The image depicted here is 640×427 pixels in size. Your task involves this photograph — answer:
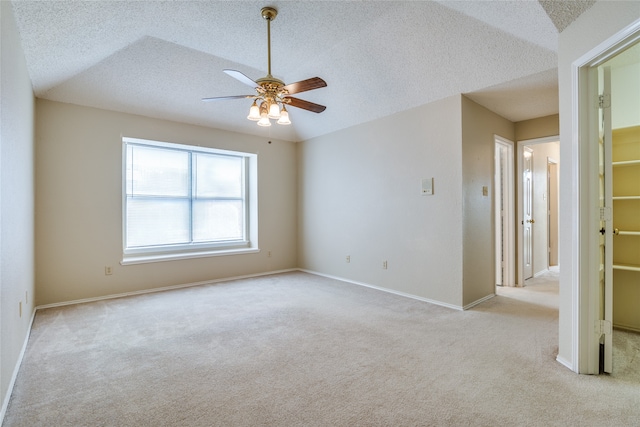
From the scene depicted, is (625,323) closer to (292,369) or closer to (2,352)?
(292,369)

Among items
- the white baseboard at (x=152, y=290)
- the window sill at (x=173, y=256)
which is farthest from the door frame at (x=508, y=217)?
the window sill at (x=173, y=256)

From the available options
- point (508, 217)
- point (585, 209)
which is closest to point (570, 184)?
point (585, 209)

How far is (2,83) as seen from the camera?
77.4 inches

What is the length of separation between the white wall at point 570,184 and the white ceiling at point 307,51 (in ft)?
0.42

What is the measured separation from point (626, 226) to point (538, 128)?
2054mm

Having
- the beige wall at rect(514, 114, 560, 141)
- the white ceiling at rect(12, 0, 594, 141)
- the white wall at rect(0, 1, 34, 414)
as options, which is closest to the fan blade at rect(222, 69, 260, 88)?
the white ceiling at rect(12, 0, 594, 141)

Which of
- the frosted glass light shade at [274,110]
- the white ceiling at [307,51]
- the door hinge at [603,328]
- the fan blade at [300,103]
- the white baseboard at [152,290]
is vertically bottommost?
the white baseboard at [152,290]

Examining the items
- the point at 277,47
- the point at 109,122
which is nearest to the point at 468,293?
the point at 277,47

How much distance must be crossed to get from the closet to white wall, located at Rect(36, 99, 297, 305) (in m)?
5.15

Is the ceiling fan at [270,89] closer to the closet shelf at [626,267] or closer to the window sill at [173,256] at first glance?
the window sill at [173,256]

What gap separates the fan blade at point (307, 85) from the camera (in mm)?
2496

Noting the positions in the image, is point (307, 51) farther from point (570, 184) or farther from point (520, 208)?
point (520, 208)

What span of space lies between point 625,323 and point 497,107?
2.75 metres

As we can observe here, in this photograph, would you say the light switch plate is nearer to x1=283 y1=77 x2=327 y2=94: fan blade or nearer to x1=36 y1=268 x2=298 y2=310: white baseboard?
x1=283 y1=77 x2=327 y2=94: fan blade
